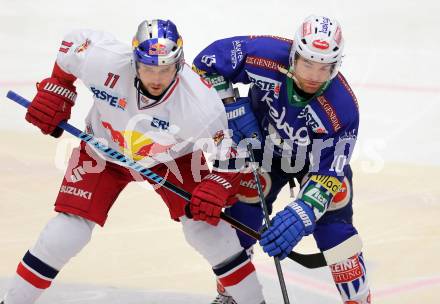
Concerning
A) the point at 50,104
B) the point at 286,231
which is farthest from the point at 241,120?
the point at 50,104

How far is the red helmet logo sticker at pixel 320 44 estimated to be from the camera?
398 centimetres

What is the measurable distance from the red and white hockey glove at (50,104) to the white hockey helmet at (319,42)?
85cm

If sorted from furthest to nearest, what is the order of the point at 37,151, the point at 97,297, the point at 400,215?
the point at 37,151 < the point at 400,215 < the point at 97,297

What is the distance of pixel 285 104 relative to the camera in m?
4.18

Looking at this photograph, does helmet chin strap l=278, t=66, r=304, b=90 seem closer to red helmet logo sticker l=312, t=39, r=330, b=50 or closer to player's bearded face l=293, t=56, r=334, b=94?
player's bearded face l=293, t=56, r=334, b=94

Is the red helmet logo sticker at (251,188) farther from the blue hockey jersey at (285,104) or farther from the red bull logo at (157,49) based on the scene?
the red bull logo at (157,49)

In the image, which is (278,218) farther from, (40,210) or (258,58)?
(40,210)

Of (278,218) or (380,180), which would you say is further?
(380,180)

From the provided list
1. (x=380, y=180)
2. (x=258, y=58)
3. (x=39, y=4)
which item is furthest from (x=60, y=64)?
(x=39, y=4)

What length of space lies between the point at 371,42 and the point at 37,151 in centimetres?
241

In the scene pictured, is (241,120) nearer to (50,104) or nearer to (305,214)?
(305,214)

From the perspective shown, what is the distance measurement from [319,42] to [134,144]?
771mm

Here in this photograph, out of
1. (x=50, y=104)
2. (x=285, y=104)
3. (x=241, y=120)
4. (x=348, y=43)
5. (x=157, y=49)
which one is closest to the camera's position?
(x=157, y=49)

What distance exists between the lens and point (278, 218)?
13.1 ft
